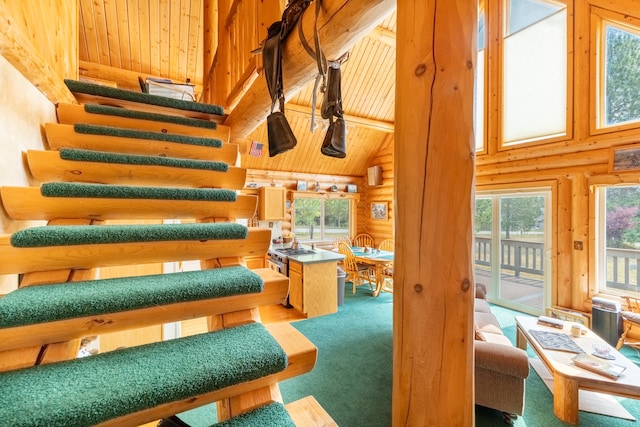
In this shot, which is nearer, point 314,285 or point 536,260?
point 314,285

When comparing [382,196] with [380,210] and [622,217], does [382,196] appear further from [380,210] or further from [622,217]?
[622,217]

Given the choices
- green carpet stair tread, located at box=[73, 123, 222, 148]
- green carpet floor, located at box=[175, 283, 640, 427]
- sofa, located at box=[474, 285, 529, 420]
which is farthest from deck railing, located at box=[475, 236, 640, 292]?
green carpet stair tread, located at box=[73, 123, 222, 148]

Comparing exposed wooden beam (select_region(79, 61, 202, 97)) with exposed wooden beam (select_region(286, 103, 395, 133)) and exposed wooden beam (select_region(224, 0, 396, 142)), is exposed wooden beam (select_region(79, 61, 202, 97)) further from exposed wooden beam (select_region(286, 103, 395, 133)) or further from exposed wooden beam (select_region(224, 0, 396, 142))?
exposed wooden beam (select_region(224, 0, 396, 142))

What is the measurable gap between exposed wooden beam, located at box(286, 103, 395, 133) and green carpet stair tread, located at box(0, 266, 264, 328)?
197 inches

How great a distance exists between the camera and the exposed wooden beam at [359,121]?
5.75 metres

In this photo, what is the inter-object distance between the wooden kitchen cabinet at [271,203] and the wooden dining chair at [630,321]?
19.5 ft

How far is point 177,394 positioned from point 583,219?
5240mm

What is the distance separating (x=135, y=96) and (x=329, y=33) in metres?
1.89

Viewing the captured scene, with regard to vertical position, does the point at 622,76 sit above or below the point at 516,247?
above

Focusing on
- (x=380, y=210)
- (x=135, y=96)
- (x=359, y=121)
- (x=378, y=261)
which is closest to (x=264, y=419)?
(x=135, y=96)

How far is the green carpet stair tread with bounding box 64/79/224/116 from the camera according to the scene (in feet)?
6.89

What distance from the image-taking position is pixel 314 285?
4359 mm

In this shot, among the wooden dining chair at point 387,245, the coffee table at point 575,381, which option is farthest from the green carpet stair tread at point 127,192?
the wooden dining chair at point 387,245

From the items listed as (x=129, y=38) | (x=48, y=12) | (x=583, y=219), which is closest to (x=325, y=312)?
(x=583, y=219)
